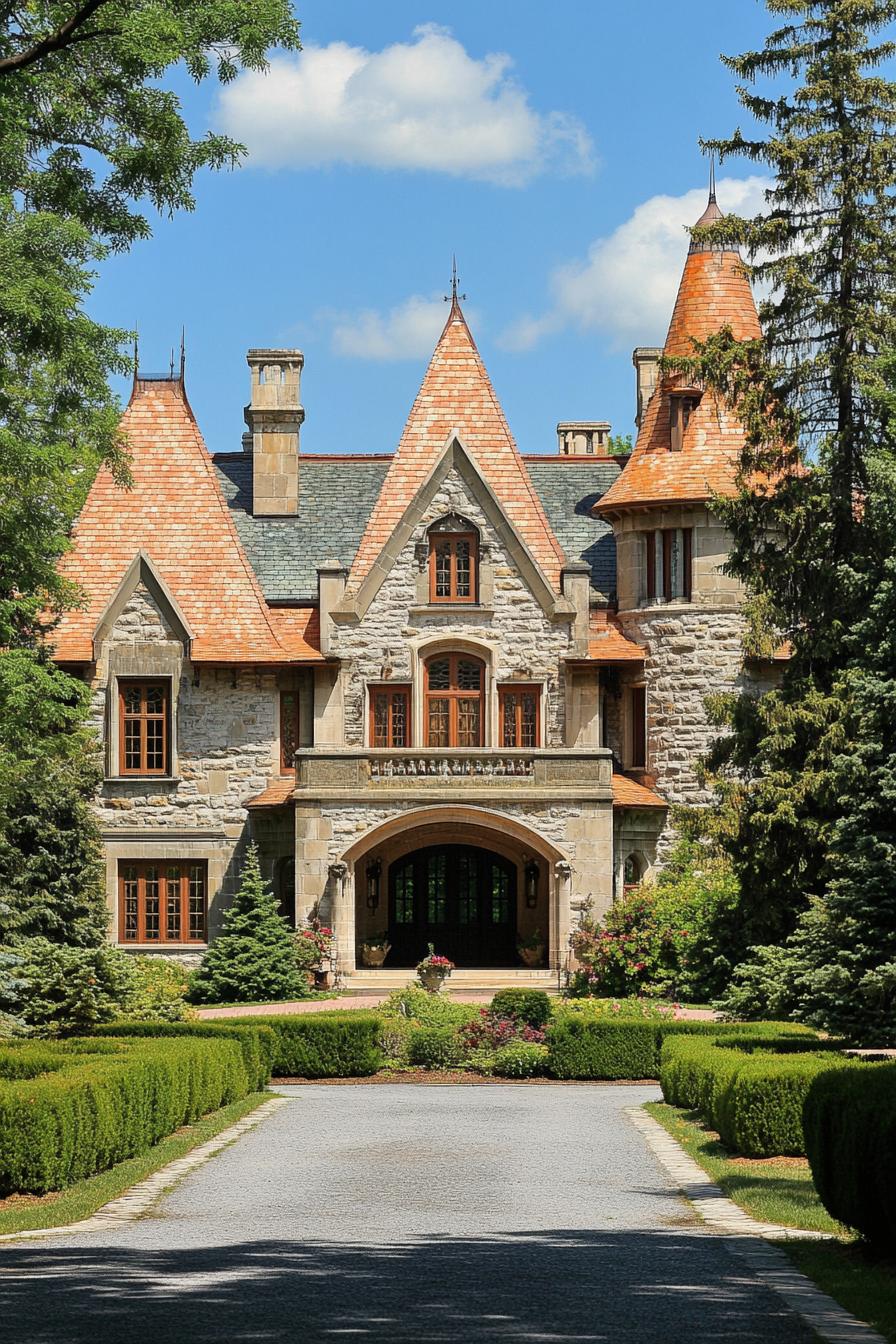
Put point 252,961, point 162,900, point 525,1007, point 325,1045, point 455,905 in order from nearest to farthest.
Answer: point 325,1045
point 525,1007
point 252,961
point 162,900
point 455,905

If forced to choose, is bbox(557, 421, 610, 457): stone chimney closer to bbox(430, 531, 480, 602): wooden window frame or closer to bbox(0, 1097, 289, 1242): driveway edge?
bbox(430, 531, 480, 602): wooden window frame

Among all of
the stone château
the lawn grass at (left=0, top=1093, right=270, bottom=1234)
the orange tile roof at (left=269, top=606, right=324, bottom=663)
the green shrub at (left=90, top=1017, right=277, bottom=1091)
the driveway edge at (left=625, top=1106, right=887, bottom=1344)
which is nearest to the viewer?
the driveway edge at (left=625, top=1106, right=887, bottom=1344)

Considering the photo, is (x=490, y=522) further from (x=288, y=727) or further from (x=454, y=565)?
(x=288, y=727)

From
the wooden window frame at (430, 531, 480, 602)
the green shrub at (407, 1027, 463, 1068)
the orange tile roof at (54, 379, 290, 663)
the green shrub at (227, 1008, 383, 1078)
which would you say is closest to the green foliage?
the green shrub at (407, 1027, 463, 1068)

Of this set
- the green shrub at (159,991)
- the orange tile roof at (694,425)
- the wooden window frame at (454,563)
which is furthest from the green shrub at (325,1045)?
the orange tile roof at (694,425)

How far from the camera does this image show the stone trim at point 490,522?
123ft

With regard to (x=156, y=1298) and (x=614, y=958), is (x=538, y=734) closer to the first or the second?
(x=614, y=958)

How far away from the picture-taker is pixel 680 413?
38.6 meters

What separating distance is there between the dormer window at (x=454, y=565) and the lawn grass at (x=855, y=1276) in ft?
85.8

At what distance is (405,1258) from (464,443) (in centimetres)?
2839

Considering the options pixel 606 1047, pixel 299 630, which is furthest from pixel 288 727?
pixel 606 1047

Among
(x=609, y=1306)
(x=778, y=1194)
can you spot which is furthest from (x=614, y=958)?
(x=609, y=1306)

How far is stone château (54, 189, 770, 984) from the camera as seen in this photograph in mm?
37375

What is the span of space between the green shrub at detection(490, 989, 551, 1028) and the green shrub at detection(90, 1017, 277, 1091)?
4.27 metres
